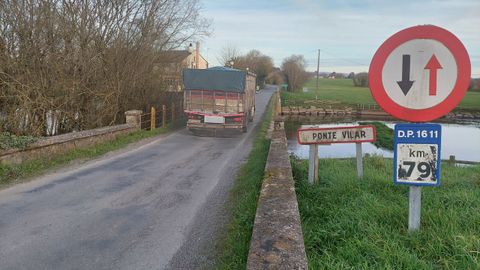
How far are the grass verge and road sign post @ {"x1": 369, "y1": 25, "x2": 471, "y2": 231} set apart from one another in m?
7.11

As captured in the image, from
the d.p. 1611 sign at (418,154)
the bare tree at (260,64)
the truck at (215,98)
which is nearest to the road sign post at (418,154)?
the d.p. 1611 sign at (418,154)

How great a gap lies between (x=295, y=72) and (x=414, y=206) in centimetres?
8520

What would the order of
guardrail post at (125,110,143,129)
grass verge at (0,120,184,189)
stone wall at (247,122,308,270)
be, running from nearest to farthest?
stone wall at (247,122,308,270)
grass verge at (0,120,184,189)
guardrail post at (125,110,143,129)

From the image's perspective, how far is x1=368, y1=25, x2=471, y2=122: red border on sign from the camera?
3111 mm

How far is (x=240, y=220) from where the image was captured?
209 inches

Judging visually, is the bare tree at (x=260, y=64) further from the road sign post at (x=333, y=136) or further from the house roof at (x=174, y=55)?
the road sign post at (x=333, y=136)

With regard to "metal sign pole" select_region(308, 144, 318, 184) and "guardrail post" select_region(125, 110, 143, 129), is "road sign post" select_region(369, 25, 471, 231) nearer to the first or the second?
"metal sign pole" select_region(308, 144, 318, 184)

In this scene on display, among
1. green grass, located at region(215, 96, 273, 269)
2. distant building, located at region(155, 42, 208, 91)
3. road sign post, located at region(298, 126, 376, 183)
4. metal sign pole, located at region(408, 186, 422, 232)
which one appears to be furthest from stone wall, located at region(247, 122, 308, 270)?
distant building, located at region(155, 42, 208, 91)

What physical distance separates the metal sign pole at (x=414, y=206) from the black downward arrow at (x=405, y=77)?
0.87 meters

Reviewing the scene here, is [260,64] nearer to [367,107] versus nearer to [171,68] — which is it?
[367,107]

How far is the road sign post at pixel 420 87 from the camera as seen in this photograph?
313cm

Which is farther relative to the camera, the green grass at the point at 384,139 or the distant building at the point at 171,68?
the green grass at the point at 384,139

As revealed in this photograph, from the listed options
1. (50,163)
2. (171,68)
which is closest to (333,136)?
(50,163)

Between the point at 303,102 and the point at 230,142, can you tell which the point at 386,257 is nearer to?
the point at 230,142
